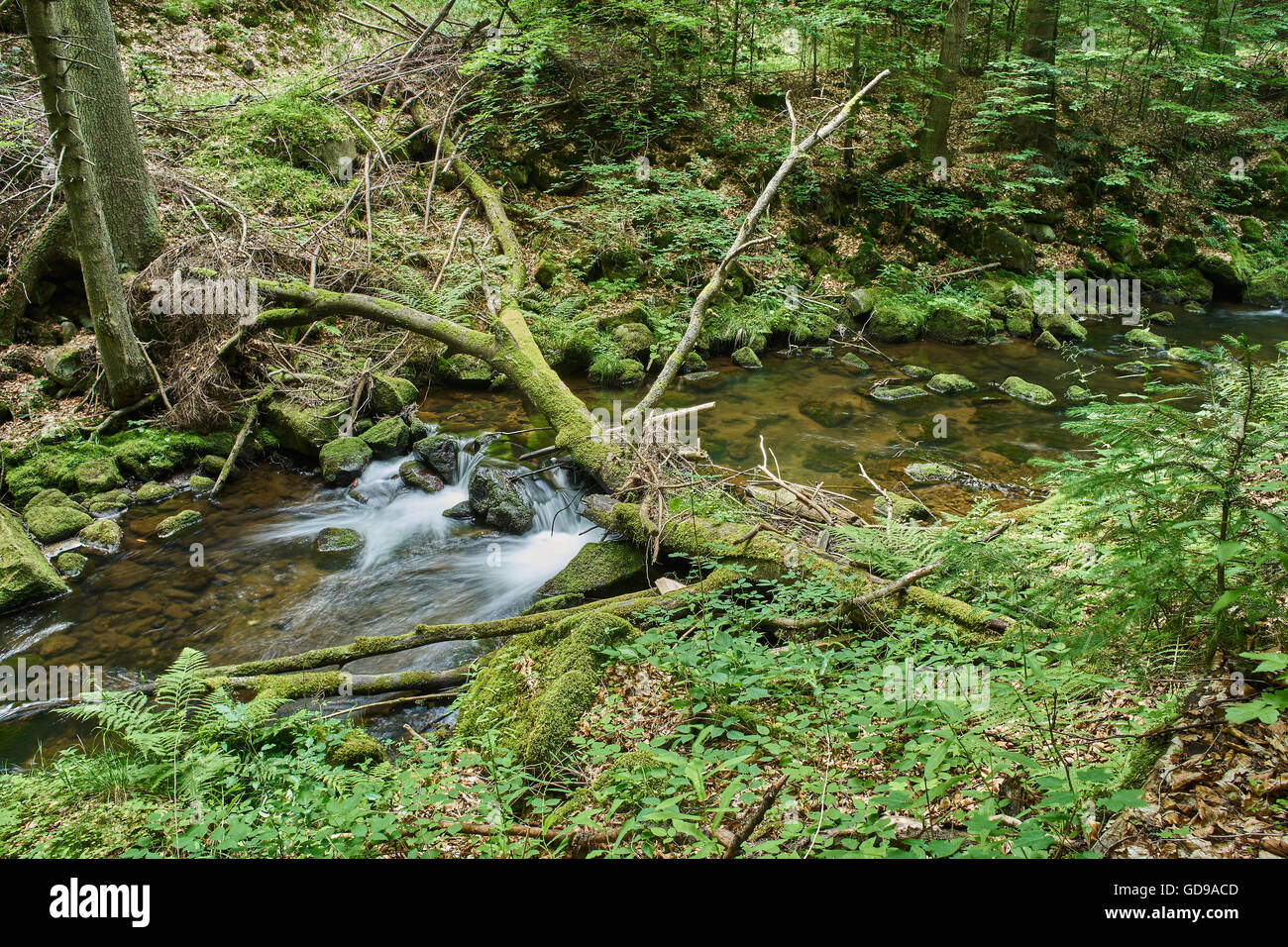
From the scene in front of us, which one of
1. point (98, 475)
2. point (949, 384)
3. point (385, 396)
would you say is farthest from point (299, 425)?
point (949, 384)

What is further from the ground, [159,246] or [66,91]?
[66,91]

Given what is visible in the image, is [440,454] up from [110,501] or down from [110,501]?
up

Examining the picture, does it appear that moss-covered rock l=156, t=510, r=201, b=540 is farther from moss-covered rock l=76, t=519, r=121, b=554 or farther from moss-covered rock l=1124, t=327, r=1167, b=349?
moss-covered rock l=1124, t=327, r=1167, b=349

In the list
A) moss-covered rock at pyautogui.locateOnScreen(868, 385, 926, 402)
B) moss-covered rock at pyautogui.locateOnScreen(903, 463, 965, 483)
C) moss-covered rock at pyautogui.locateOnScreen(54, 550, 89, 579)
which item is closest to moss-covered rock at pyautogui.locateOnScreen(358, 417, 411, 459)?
moss-covered rock at pyautogui.locateOnScreen(54, 550, 89, 579)

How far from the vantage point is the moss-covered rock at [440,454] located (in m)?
9.06

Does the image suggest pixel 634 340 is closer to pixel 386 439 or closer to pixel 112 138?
pixel 386 439

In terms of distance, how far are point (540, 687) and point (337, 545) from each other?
4435 mm

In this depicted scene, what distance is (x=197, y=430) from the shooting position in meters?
9.02

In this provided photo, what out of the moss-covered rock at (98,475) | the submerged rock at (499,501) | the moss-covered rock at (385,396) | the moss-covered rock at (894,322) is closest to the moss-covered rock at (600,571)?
the submerged rock at (499,501)

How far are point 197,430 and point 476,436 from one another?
11.8ft

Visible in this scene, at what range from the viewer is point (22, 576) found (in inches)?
248

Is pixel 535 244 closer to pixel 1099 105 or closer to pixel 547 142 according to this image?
pixel 547 142

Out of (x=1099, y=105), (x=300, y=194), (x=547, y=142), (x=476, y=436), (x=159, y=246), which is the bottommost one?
(x=476, y=436)
